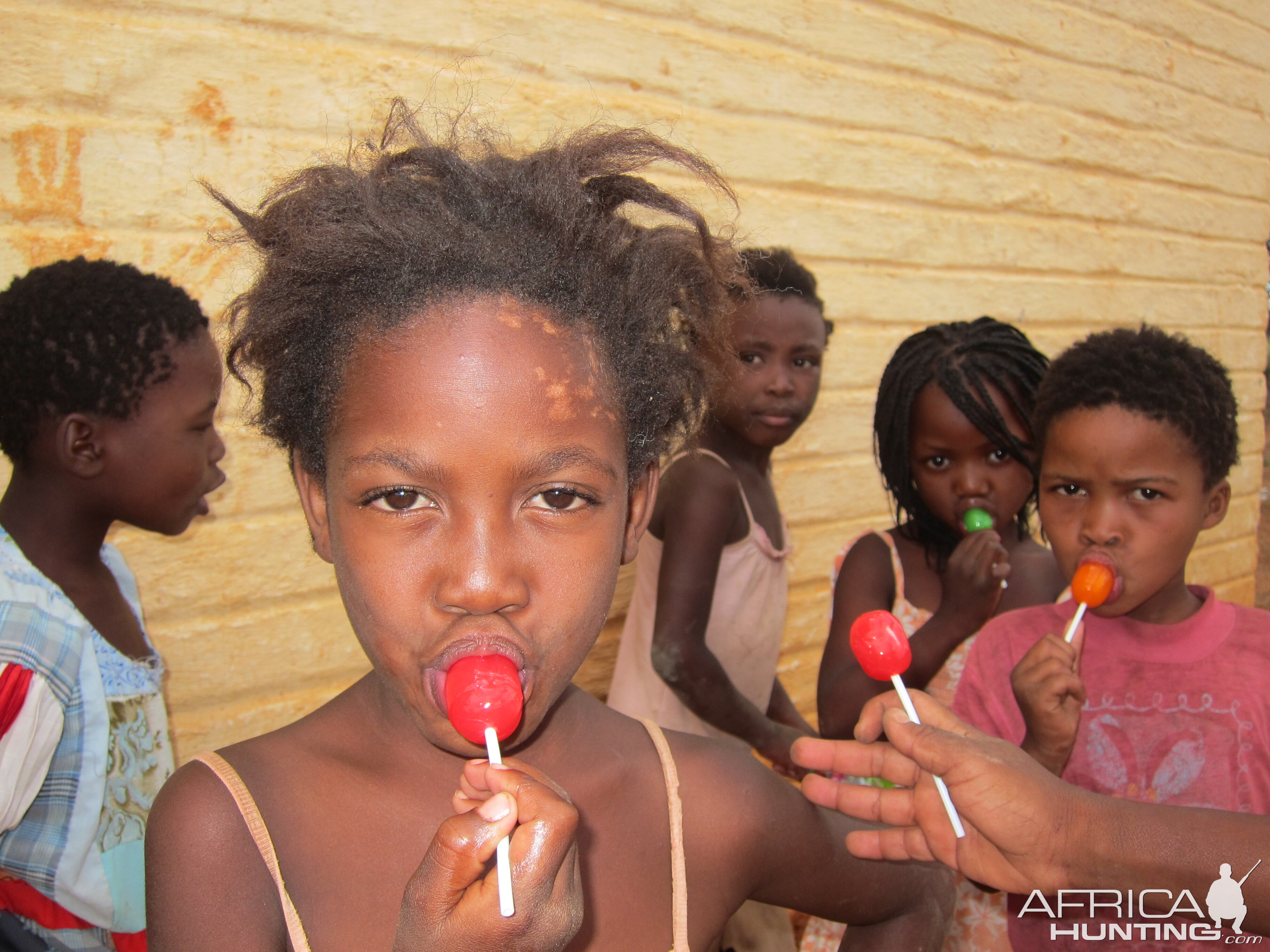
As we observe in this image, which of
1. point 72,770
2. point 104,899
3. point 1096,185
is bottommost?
point 104,899

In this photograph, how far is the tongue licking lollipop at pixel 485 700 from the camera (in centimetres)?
128

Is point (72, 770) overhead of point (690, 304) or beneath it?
beneath

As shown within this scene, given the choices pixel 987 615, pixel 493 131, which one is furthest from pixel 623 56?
pixel 987 615

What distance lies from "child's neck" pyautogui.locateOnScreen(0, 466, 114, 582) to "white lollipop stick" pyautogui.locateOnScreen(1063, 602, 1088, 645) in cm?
224

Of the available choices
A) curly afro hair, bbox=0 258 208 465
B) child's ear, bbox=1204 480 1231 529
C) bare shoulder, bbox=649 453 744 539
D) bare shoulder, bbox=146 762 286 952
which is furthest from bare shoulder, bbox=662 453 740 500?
bare shoulder, bbox=146 762 286 952

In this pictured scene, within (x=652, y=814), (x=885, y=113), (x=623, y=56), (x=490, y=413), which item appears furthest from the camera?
(x=885, y=113)

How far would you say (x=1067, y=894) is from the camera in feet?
6.86

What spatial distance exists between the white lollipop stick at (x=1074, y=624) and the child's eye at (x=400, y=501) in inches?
56.4

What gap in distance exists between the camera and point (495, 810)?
3.73 ft

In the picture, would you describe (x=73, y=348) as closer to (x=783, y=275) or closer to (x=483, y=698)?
(x=483, y=698)

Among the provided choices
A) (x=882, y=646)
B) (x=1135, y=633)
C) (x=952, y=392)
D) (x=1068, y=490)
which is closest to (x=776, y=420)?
(x=952, y=392)

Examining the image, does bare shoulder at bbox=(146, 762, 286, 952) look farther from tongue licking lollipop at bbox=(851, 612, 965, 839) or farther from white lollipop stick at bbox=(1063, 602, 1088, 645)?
white lollipop stick at bbox=(1063, 602, 1088, 645)

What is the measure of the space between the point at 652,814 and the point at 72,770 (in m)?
1.30

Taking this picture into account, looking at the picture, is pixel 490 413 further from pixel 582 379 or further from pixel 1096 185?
pixel 1096 185
